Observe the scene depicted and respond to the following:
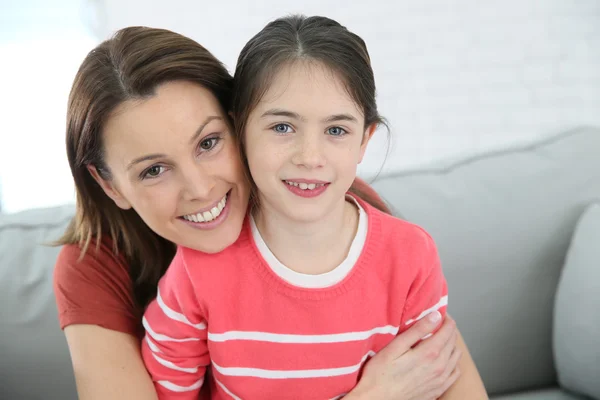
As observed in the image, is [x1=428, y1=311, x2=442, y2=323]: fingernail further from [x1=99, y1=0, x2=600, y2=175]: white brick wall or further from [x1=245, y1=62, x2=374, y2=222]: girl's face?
[x1=99, y1=0, x2=600, y2=175]: white brick wall

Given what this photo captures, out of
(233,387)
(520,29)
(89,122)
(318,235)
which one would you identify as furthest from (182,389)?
(520,29)

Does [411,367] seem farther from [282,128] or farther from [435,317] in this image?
[282,128]

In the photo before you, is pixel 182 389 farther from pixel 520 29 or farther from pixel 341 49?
pixel 520 29

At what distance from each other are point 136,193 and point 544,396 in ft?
3.95

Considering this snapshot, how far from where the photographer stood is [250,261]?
1.18 metres

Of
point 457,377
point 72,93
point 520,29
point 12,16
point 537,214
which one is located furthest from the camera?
point 520,29

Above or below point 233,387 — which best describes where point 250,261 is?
above

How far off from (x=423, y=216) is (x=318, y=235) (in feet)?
1.90

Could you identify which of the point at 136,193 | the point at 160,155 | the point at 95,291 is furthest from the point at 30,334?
the point at 160,155

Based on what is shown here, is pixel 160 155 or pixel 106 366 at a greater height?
pixel 160 155

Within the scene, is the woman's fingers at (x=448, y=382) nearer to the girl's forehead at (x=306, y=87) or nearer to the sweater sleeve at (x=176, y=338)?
the sweater sleeve at (x=176, y=338)

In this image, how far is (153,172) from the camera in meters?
1.13

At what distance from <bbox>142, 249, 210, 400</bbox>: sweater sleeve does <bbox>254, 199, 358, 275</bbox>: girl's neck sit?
178 millimetres

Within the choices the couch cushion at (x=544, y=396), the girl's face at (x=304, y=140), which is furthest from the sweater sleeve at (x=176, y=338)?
the couch cushion at (x=544, y=396)
